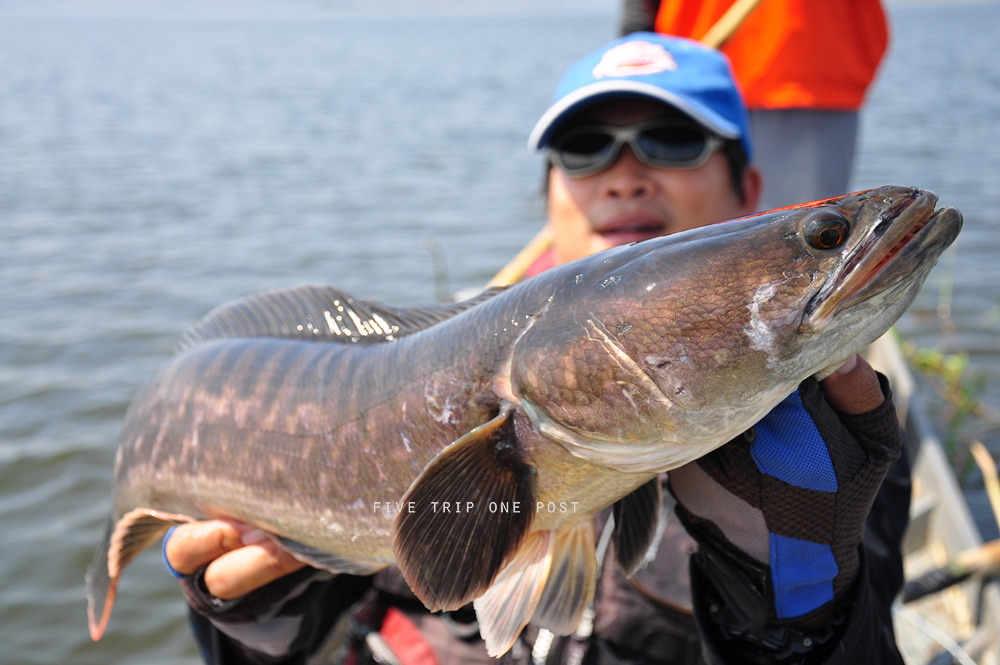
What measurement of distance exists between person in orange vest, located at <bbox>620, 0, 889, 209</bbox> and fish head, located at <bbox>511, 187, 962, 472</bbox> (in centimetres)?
297

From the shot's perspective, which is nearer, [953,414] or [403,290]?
[953,414]

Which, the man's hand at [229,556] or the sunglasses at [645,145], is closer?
the man's hand at [229,556]

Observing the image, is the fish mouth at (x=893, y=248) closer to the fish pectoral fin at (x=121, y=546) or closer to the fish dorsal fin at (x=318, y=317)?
the fish dorsal fin at (x=318, y=317)

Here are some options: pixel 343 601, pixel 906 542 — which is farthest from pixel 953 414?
pixel 343 601

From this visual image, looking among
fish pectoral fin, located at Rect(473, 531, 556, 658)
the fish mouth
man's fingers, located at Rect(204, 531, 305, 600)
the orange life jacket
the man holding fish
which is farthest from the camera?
the orange life jacket

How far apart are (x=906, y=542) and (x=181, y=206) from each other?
11057 millimetres

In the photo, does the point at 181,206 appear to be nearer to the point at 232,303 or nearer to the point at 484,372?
the point at 232,303

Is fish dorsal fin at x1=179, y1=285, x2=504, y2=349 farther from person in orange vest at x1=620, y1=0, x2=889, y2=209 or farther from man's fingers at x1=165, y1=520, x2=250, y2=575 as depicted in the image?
person in orange vest at x1=620, y1=0, x2=889, y2=209

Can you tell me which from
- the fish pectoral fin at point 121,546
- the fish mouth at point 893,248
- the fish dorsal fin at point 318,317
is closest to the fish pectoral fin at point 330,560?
the fish pectoral fin at point 121,546

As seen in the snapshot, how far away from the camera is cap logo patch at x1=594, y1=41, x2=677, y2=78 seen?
279 centimetres

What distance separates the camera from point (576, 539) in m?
1.76

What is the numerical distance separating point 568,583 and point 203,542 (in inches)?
42.1

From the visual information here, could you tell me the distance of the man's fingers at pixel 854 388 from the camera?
4.87 feet

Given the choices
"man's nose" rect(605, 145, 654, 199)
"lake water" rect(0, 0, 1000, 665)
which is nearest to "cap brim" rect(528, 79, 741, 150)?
"man's nose" rect(605, 145, 654, 199)
